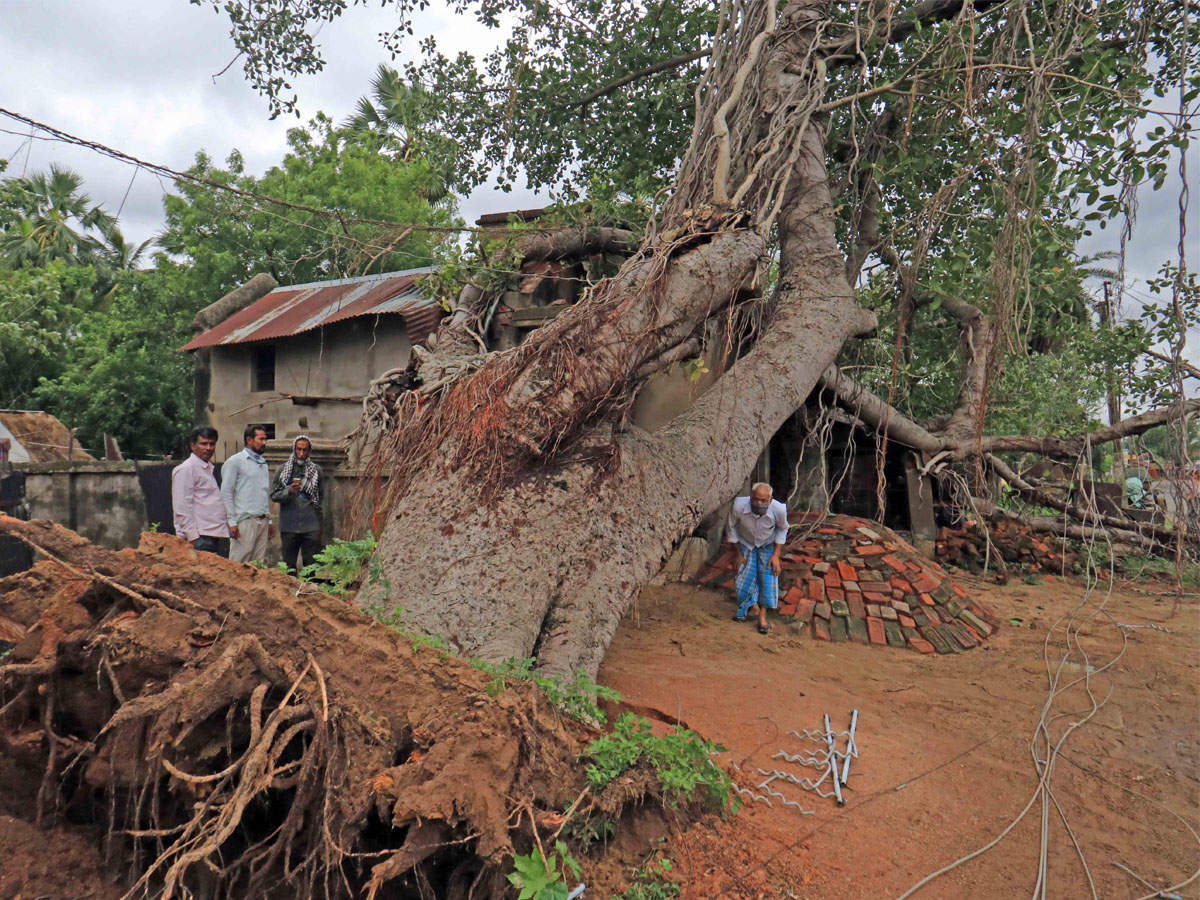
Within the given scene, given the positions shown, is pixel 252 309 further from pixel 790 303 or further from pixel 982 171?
pixel 982 171

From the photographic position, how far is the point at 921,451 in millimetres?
9086

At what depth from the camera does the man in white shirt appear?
5.33 metres

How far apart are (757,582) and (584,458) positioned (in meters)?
3.09

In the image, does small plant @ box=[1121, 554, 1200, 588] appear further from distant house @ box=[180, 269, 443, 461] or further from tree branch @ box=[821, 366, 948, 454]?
distant house @ box=[180, 269, 443, 461]

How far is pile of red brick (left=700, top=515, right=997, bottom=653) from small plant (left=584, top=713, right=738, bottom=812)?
12.1 ft

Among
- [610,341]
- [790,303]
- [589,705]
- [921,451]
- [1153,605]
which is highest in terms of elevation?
[790,303]

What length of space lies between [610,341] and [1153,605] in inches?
295

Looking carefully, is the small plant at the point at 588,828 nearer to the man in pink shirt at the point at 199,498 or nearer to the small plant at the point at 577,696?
the small plant at the point at 577,696

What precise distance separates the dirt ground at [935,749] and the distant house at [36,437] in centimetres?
1394

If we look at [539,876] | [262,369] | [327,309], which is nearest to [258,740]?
[539,876]

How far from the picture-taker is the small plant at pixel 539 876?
1.98 m

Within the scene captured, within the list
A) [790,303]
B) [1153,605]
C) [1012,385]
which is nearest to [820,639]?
[790,303]

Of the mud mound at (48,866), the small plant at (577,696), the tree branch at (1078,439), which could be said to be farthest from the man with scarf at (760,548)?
the mud mound at (48,866)

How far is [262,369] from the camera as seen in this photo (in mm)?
14219
